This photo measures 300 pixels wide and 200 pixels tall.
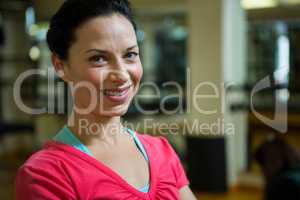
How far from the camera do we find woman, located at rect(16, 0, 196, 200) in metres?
0.82

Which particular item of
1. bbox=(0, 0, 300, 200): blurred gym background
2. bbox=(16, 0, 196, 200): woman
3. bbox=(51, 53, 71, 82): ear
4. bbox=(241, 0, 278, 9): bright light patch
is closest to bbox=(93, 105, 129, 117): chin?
bbox=(16, 0, 196, 200): woman

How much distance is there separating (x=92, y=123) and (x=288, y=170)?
203 centimetres

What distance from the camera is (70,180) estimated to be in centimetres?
82

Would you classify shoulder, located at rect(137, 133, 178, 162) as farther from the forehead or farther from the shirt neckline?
the forehead

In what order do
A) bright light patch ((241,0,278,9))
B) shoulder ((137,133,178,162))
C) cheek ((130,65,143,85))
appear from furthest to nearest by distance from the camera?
bright light patch ((241,0,278,9)) < shoulder ((137,133,178,162)) < cheek ((130,65,143,85))

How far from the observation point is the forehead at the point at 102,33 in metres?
0.85

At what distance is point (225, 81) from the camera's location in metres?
4.20

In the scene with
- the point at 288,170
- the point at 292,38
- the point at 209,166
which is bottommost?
the point at 209,166

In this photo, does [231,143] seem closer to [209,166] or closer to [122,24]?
[209,166]

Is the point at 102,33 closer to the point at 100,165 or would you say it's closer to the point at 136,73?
the point at 136,73

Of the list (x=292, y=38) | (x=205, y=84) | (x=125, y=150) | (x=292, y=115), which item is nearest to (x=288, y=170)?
(x=205, y=84)

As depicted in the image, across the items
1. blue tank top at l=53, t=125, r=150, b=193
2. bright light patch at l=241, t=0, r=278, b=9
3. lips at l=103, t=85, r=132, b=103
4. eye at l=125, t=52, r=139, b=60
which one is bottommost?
blue tank top at l=53, t=125, r=150, b=193

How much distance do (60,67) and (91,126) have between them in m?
0.15

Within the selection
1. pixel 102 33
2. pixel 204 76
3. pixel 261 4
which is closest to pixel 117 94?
pixel 102 33
